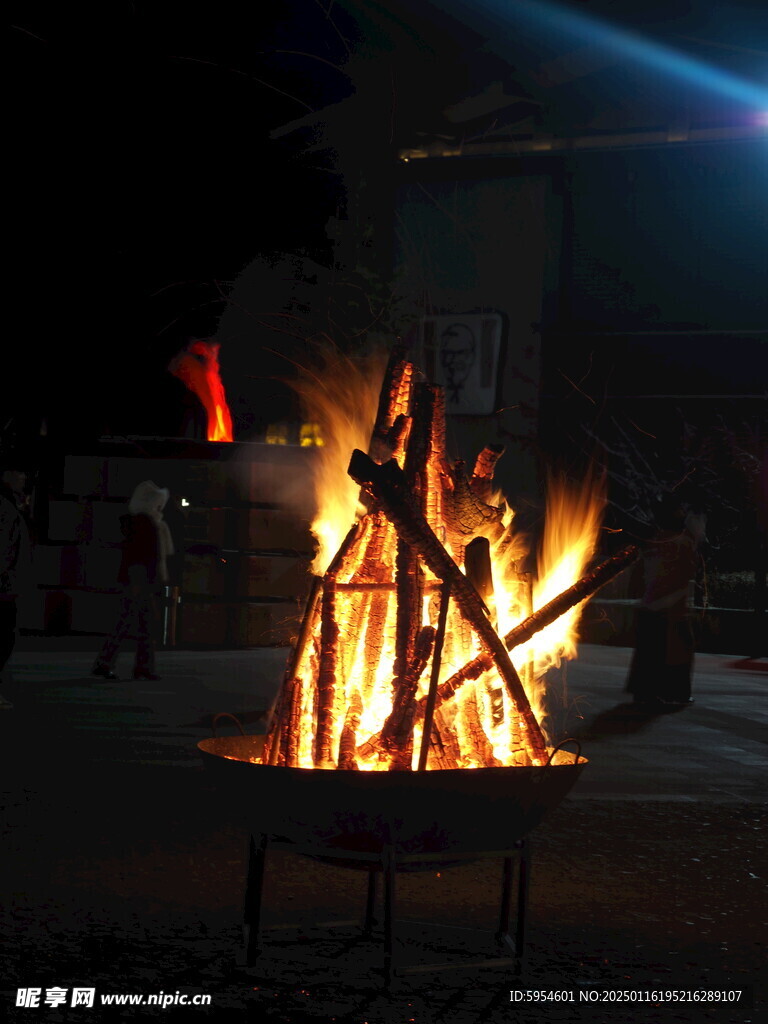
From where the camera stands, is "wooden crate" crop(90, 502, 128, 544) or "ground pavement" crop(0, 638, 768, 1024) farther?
"wooden crate" crop(90, 502, 128, 544)

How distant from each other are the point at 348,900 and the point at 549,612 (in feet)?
5.24

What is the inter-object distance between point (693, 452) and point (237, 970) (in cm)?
1933

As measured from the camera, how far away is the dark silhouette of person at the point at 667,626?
44.4 ft

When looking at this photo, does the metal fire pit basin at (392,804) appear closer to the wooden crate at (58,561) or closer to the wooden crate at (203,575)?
the wooden crate at (203,575)

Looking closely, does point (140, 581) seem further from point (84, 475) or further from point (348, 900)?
point (348, 900)

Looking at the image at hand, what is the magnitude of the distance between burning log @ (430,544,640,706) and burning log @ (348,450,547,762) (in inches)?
3.2

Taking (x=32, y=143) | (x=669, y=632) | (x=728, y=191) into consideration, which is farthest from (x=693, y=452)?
(x=32, y=143)

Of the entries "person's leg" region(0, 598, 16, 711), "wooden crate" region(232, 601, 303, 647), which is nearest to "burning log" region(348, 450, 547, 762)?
"person's leg" region(0, 598, 16, 711)

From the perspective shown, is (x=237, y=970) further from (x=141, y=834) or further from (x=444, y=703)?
(x=141, y=834)

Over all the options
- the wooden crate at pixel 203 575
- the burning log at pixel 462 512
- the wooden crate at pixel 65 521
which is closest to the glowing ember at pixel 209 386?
the wooden crate at pixel 203 575

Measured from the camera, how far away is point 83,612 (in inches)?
699

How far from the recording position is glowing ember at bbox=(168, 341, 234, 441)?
18266 millimetres

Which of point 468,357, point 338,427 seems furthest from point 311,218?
point 338,427

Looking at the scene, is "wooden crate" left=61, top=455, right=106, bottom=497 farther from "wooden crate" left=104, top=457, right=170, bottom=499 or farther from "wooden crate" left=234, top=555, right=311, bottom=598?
"wooden crate" left=234, top=555, right=311, bottom=598
